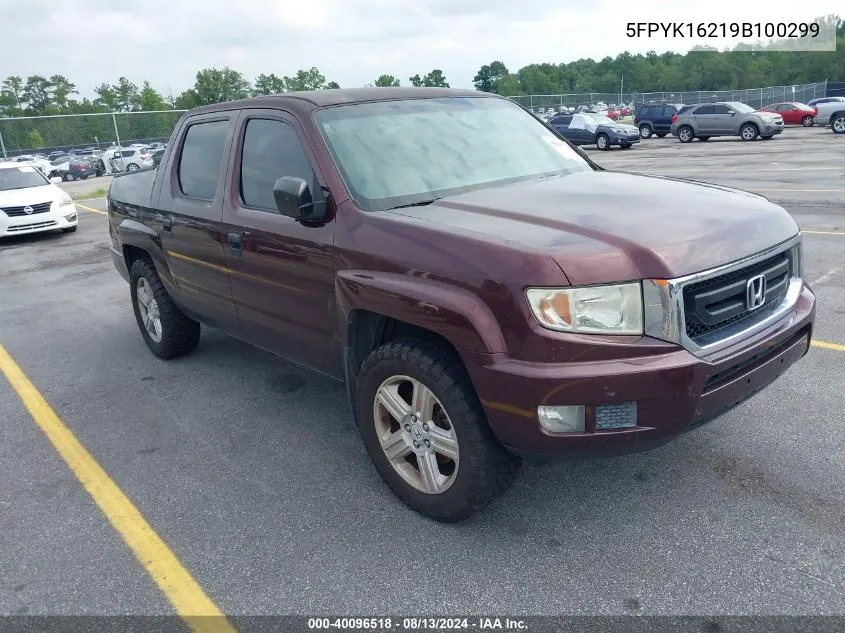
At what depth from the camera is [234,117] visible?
4.27 m

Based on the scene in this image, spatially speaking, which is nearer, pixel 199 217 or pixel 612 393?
pixel 612 393

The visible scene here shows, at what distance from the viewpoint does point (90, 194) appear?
21.9 m

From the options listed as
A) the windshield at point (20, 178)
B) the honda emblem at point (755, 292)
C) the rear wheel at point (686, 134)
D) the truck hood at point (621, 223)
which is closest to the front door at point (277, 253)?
the truck hood at point (621, 223)

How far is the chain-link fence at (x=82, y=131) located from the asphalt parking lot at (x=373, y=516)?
84.0 ft

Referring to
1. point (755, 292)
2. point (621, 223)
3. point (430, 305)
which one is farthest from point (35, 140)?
point (755, 292)

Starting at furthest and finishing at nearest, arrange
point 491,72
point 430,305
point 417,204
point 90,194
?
point 491,72
point 90,194
point 417,204
point 430,305

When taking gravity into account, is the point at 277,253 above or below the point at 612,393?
above

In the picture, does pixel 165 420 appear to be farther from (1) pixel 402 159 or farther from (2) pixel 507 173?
(2) pixel 507 173

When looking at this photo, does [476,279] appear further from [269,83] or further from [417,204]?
[269,83]

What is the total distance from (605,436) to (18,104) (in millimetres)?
101419

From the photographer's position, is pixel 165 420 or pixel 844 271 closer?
pixel 165 420

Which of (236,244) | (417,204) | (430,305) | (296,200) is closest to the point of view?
(430,305)

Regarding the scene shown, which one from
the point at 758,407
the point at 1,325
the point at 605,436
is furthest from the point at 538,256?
the point at 1,325

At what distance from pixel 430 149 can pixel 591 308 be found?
60.5 inches
